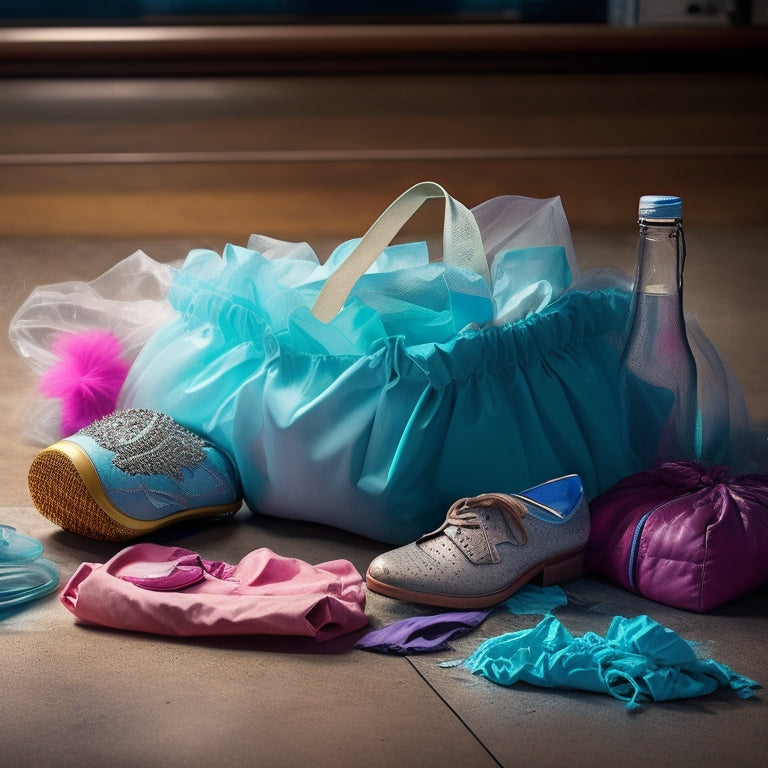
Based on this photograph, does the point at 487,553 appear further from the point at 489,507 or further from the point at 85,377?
the point at 85,377

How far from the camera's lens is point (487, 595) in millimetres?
1076

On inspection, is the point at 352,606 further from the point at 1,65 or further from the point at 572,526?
the point at 1,65

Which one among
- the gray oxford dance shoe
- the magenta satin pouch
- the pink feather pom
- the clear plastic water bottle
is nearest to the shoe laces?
the gray oxford dance shoe

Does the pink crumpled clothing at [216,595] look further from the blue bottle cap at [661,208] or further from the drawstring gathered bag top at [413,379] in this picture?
the blue bottle cap at [661,208]

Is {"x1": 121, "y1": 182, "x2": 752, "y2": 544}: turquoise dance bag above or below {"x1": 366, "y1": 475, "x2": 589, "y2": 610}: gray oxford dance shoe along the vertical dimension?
above

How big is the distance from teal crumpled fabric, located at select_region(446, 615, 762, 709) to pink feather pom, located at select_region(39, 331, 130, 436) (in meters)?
0.71

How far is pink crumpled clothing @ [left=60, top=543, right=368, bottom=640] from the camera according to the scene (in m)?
1.02

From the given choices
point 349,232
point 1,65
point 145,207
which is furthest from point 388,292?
point 1,65

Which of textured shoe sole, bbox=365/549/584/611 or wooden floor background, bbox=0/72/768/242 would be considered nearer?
textured shoe sole, bbox=365/549/584/611

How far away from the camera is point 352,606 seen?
1041mm

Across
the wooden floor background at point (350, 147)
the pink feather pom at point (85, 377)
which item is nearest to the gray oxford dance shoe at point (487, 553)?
the pink feather pom at point (85, 377)

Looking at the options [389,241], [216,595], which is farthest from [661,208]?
[216,595]

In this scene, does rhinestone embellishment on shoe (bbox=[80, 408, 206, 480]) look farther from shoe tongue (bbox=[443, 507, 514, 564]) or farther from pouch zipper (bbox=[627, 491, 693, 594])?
pouch zipper (bbox=[627, 491, 693, 594])

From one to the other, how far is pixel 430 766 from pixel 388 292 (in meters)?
0.58
